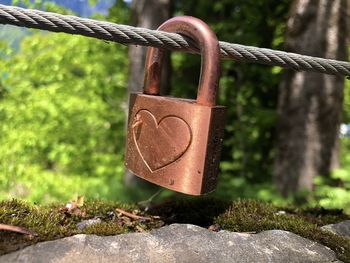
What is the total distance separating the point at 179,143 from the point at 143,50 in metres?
4.54

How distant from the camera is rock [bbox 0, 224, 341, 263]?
3.97 ft

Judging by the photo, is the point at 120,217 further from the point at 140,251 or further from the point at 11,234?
the point at 11,234

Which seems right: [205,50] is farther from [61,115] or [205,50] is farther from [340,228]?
[61,115]

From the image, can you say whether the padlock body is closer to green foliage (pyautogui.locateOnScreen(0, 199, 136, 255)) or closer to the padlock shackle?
the padlock shackle

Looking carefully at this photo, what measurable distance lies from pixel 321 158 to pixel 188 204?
324 centimetres

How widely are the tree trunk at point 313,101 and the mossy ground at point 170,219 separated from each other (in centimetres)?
278

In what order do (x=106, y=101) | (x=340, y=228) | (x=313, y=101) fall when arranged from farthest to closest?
1. (x=106, y=101)
2. (x=313, y=101)
3. (x=340, y=228)

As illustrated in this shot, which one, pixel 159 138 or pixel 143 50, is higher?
pixel 143 50

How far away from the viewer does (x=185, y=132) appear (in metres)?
1.26

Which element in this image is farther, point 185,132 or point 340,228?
point 340,228

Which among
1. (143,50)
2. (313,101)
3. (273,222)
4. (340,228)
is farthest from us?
(143,50)

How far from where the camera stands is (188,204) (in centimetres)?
177

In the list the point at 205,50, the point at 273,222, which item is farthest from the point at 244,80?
the point at 205,50

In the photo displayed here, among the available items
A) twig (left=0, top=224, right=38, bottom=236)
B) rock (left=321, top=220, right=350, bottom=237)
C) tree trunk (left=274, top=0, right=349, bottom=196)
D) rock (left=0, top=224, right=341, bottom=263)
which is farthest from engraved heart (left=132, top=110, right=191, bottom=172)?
tree trunk (left=274, top=0, right=349, bottom=196)
